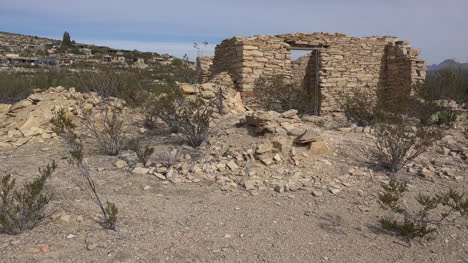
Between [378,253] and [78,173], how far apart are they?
3.77 meters

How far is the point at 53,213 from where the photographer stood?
3.18 meters

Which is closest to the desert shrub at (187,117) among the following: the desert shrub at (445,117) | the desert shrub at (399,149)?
the desert shrub at (399,149)

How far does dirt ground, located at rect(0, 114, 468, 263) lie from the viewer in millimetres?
2615

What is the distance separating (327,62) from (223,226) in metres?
7.97

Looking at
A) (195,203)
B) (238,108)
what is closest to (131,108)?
(238,108)

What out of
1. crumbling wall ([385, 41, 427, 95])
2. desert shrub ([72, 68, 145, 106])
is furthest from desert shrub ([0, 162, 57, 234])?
crumbling wall ([385, 41, 427, 95])

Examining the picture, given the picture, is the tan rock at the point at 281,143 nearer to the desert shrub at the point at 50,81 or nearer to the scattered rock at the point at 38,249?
the scattered rock at the point at 38,249

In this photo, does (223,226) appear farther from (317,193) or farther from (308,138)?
(308,138)

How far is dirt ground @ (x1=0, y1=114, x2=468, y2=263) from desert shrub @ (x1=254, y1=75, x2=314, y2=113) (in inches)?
162

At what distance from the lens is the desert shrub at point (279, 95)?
27.8ft

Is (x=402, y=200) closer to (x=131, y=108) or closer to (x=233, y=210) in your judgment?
(x=233, y=210)

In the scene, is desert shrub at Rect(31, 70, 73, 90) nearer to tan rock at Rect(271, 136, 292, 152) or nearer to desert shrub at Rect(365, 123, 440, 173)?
tan rock at Rect(271, 136, 292, 152)

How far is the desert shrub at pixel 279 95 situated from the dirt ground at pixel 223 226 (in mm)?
4116

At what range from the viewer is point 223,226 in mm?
3100
